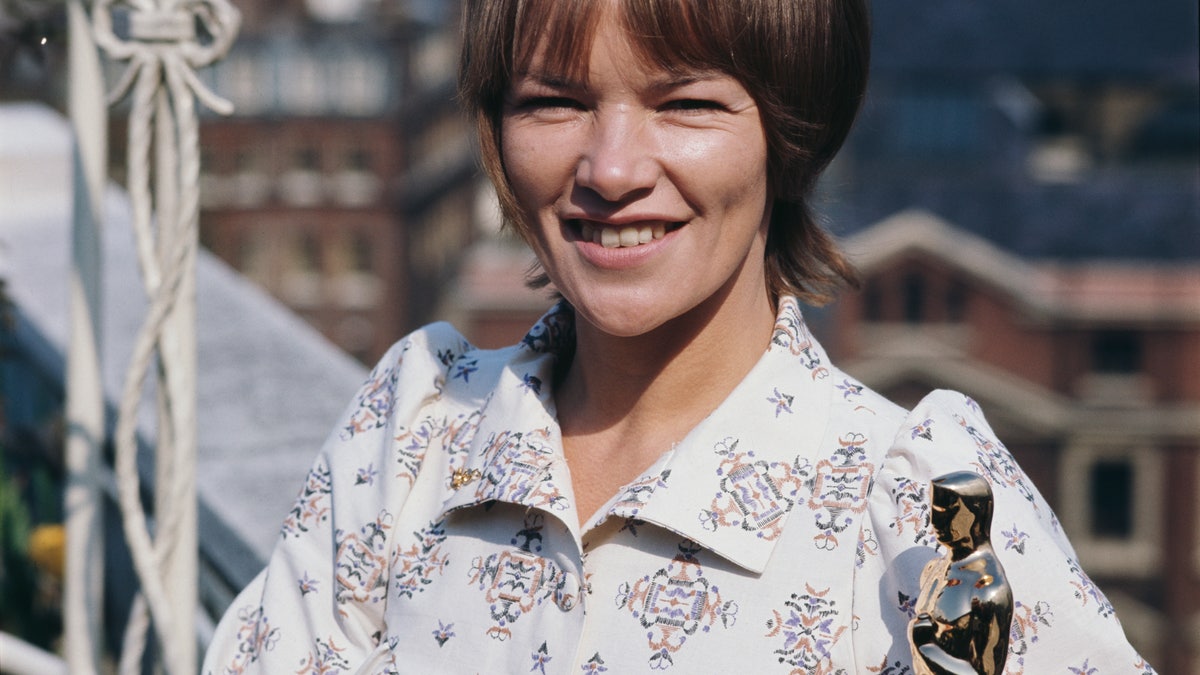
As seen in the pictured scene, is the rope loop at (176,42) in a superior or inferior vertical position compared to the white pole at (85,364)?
superior

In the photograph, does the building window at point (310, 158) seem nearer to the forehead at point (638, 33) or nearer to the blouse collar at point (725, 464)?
the blouse collar at point (725, 464)

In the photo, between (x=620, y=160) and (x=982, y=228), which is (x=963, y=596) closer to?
(x=620, y=160)

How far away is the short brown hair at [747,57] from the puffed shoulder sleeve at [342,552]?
0.73ft

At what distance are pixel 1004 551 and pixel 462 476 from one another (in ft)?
1.66

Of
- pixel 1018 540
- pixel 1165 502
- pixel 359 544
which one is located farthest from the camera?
pixel 1165 502

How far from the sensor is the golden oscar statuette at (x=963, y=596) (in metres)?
0.98

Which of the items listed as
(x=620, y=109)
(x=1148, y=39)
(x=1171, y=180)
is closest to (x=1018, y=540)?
(x=620, y=109)

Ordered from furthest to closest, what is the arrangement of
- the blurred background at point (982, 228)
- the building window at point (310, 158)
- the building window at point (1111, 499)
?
the building window at point (310, 158) < the building window at point (1111, 499) < the blurred background at point (982, 228)

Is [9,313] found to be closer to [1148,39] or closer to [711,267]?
[711,267]

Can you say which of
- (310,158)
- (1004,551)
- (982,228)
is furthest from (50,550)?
(310,158)

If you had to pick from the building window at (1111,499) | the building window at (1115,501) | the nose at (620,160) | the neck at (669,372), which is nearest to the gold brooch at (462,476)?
the neck at (669,372)

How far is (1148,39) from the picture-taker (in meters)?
33.7

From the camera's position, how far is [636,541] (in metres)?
1.23

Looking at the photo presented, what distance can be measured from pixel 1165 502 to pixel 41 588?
90.8 ft
